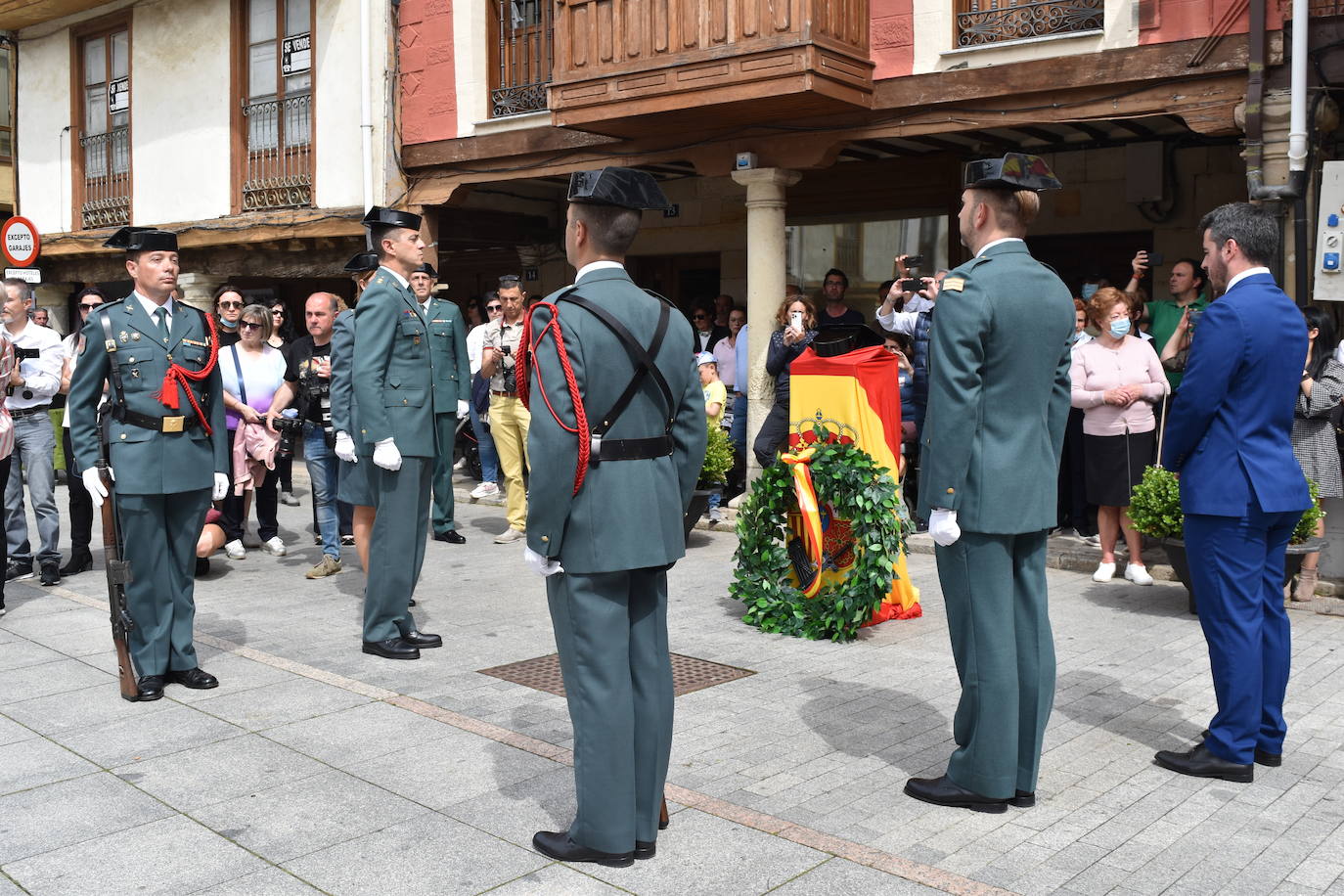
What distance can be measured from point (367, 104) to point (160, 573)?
32.8 feet

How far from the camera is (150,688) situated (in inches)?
221

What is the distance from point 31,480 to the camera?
854 centimetres

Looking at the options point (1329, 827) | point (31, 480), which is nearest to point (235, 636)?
point (31, 480)

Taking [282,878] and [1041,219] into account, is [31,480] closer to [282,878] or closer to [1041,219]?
[282,878]

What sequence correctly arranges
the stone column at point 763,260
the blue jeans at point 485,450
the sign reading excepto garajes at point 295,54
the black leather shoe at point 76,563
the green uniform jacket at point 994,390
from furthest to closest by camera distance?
the sign reading excepto garajes at point 295,54 → the blue jeans at point 485,450 → the stone column at point 763,260 → the black leather shoe at point 76,563 → the green uniform jacket at point 994,390

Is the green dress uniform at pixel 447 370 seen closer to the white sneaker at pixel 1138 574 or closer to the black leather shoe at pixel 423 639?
the black leather shoe at pixel 423 639

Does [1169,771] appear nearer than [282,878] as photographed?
No

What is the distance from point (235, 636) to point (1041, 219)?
379 inches

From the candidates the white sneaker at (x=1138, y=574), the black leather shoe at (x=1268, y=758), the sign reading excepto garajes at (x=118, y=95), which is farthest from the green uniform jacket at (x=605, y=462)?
the sign reading excepto garajes at (x=118, y=95)

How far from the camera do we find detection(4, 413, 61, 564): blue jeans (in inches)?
332

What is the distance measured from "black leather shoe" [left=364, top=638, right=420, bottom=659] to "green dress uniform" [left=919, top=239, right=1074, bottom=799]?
2966 millimetres

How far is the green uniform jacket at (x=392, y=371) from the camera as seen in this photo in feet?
20.9

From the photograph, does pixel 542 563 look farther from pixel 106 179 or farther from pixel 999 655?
pixel 106 179

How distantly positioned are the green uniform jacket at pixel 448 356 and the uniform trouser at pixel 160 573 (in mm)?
1405
